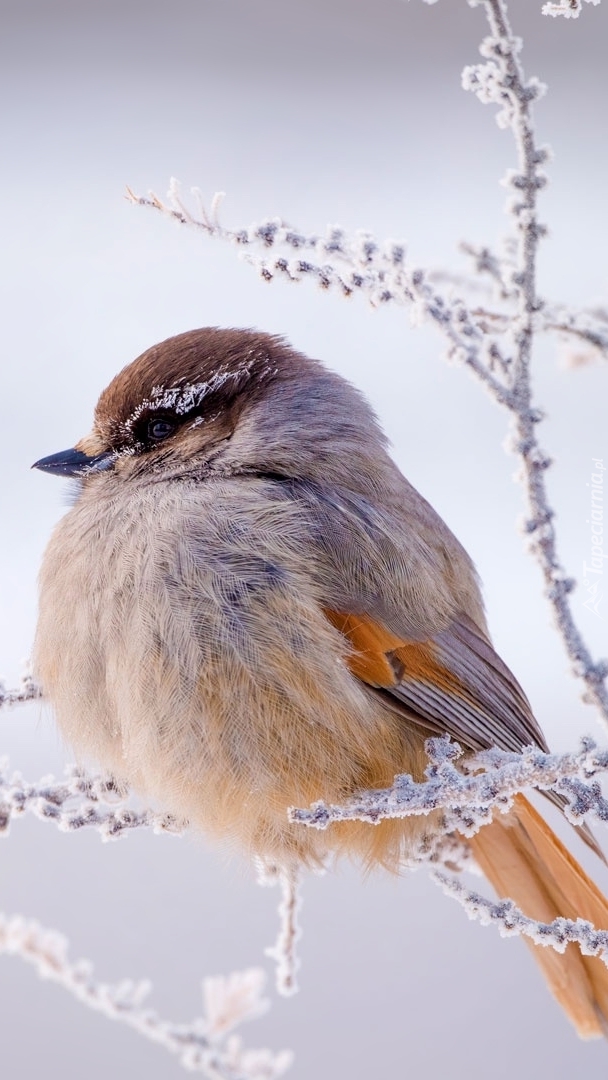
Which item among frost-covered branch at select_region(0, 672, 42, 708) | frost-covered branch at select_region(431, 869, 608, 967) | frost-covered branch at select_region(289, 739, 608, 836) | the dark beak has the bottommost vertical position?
frost-covered branch at select_region(431, 869, 608, 967)

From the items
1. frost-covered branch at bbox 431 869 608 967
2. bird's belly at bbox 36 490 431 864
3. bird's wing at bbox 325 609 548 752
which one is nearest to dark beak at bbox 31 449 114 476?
bird's belly at bbox 36 490 431 864

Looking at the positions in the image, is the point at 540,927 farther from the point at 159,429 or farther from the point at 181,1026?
the point at 159,429

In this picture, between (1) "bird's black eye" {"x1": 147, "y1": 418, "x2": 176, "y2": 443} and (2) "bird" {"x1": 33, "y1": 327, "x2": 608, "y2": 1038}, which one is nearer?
(2) "bird" {"x1": 33, "y1": 327, "x2": 608, "y2": 1038}

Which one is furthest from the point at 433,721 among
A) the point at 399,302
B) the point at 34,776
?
the point at 34,776

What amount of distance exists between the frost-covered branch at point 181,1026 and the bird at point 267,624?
0.25 m

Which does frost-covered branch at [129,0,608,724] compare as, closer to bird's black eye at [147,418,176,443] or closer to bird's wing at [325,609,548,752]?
bird's wing at [325,609,548,752]

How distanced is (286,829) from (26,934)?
48cm

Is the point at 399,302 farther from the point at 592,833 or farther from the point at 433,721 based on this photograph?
the point at 592,833

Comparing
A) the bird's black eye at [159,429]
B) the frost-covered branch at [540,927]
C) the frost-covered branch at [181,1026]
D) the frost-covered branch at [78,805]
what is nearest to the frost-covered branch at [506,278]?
the frost-covered branch at [540,927]

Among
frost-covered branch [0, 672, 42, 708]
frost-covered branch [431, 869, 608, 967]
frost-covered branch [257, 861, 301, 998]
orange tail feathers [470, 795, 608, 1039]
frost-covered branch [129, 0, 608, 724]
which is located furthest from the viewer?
orange tail feathers [470, 795, 608, 1039]

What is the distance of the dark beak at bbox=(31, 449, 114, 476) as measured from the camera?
1.72m

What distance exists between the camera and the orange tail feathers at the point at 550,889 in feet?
6.02

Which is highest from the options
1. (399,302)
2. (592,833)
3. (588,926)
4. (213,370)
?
(213,370)

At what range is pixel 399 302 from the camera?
121cm
